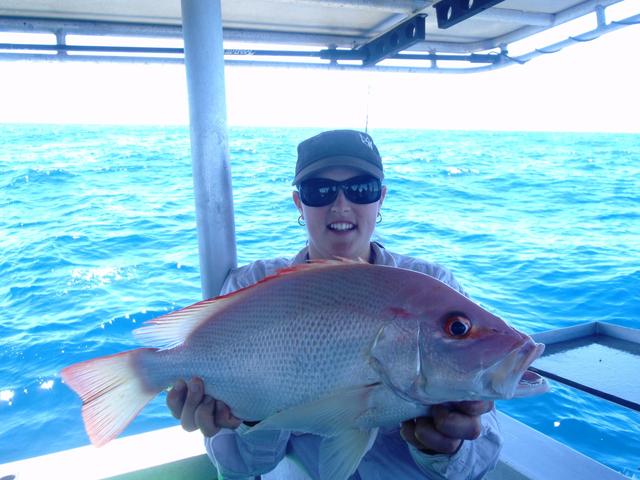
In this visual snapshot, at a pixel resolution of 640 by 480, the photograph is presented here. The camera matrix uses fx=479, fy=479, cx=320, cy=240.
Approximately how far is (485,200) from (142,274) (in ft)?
37.4

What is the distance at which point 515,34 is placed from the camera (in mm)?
4113

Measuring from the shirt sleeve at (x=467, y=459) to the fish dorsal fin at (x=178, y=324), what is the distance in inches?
34.1

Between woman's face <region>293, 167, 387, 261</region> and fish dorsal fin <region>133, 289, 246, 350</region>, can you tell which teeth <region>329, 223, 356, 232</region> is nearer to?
woman's face <region>293, 167, 387, 261</region>

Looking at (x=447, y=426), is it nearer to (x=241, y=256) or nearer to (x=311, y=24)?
(x=311, y=24)

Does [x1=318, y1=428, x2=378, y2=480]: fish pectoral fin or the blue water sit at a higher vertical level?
[x1=318, y1=428, x2=378, y2=480]: fish pectoral fin

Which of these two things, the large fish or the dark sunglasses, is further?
the dark sunglasses

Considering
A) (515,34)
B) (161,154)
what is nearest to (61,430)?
(515,34)

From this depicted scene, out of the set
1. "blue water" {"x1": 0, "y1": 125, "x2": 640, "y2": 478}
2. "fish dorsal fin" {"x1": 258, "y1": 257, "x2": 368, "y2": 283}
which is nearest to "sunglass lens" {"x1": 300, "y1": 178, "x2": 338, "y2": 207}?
"fish dorsal fin" {"x1": 258, "y1": 257, "x2": 368, "y2": 283}

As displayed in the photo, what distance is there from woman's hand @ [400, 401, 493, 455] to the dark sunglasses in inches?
42.1

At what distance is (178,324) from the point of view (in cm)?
171

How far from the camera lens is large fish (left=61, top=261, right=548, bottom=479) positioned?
135 centimetres

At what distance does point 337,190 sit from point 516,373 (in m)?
1.25

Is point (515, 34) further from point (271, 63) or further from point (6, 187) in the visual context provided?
point (6, 187)

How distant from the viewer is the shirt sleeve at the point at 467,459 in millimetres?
1711
